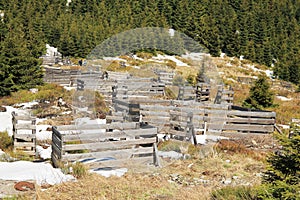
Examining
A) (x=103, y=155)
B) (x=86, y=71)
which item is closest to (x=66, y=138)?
(x=103, y=155)

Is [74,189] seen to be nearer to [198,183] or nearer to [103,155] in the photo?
[103,155]

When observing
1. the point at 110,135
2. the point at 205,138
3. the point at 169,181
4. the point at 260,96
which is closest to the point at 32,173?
the point at 110,135

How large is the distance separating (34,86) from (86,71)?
549 inches

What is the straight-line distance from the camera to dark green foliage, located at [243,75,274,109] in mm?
19500

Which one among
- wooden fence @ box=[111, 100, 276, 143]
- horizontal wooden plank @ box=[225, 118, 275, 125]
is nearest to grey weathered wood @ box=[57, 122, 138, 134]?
wooden fence @ box=[111, 100, 276, 143]

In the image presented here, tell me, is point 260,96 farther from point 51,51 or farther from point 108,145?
point 51,51

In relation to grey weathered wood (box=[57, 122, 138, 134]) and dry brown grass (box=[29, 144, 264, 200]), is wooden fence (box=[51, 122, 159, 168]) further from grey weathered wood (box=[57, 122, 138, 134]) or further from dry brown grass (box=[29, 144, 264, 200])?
dry brown grass (box=[29, 144, 264, 200])

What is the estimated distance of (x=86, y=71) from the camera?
10.4 m

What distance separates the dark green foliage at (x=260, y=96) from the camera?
64.0 feet

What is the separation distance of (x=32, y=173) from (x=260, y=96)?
47.5 feet

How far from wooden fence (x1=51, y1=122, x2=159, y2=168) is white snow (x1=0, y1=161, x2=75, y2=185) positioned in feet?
1.19

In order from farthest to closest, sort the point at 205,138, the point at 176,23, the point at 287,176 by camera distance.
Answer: the point at 176,23, the point at 205,138, the point at 287,176

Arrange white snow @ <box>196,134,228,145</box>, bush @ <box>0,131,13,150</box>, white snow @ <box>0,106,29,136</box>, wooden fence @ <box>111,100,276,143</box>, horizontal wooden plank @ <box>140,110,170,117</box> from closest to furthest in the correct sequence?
bush @ <box>0,131,13,150</box> → wooden fence @ <box>111,100,276,143</box> → white snow @ <box>196,134,228,145</box> → horizontal wooden plank @ <box>140,110,170,117</box> → white snow @ <box>0,106,29,136</box>

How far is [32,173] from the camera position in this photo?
26.2 feet
